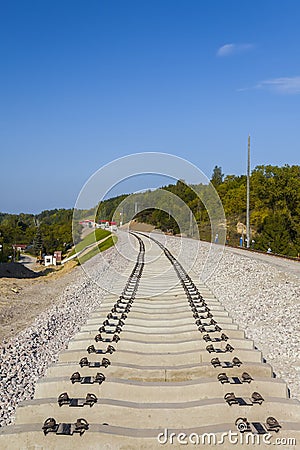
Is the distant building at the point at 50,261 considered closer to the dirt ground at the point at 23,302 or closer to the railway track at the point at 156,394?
the dirt ground at the point at 23,302

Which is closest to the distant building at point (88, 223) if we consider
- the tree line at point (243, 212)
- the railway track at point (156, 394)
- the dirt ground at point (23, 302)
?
the tree line at point (243, 212)

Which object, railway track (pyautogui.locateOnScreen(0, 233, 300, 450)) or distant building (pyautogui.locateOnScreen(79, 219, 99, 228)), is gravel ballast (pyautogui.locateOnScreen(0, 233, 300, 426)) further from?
distant building (pyautogui.locateOnScreen(79, 219, 99, 228))

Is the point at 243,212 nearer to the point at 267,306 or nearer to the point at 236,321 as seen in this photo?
the point at 267,306

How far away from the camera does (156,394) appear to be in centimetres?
423

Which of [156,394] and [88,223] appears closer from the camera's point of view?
[156,394]

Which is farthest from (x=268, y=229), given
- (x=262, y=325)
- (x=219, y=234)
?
(x=262, y=325)

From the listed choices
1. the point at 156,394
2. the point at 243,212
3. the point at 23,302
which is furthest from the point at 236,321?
the point at 243,212

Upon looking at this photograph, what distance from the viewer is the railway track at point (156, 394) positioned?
3453mm

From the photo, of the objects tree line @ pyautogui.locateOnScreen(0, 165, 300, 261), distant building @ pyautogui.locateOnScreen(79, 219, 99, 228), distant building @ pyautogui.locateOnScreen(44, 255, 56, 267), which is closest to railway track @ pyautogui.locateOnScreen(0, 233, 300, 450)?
distant building @ pyautogui.locateOnScreen(79, 219, 99, 228)

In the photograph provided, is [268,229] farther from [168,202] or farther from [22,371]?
[22,371]

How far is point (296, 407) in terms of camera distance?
3920 millimetres

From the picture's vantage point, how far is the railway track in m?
3.45

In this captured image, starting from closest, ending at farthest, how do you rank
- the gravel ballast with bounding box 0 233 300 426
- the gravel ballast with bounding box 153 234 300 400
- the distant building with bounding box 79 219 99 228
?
1. the gravel ballast with bounding box 0 233 300 426
2. the gravel ballast with bounding box 153 234 300 400
3. the distant building with bounding box 79 219 99 228

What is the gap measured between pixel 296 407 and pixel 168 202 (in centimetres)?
814
